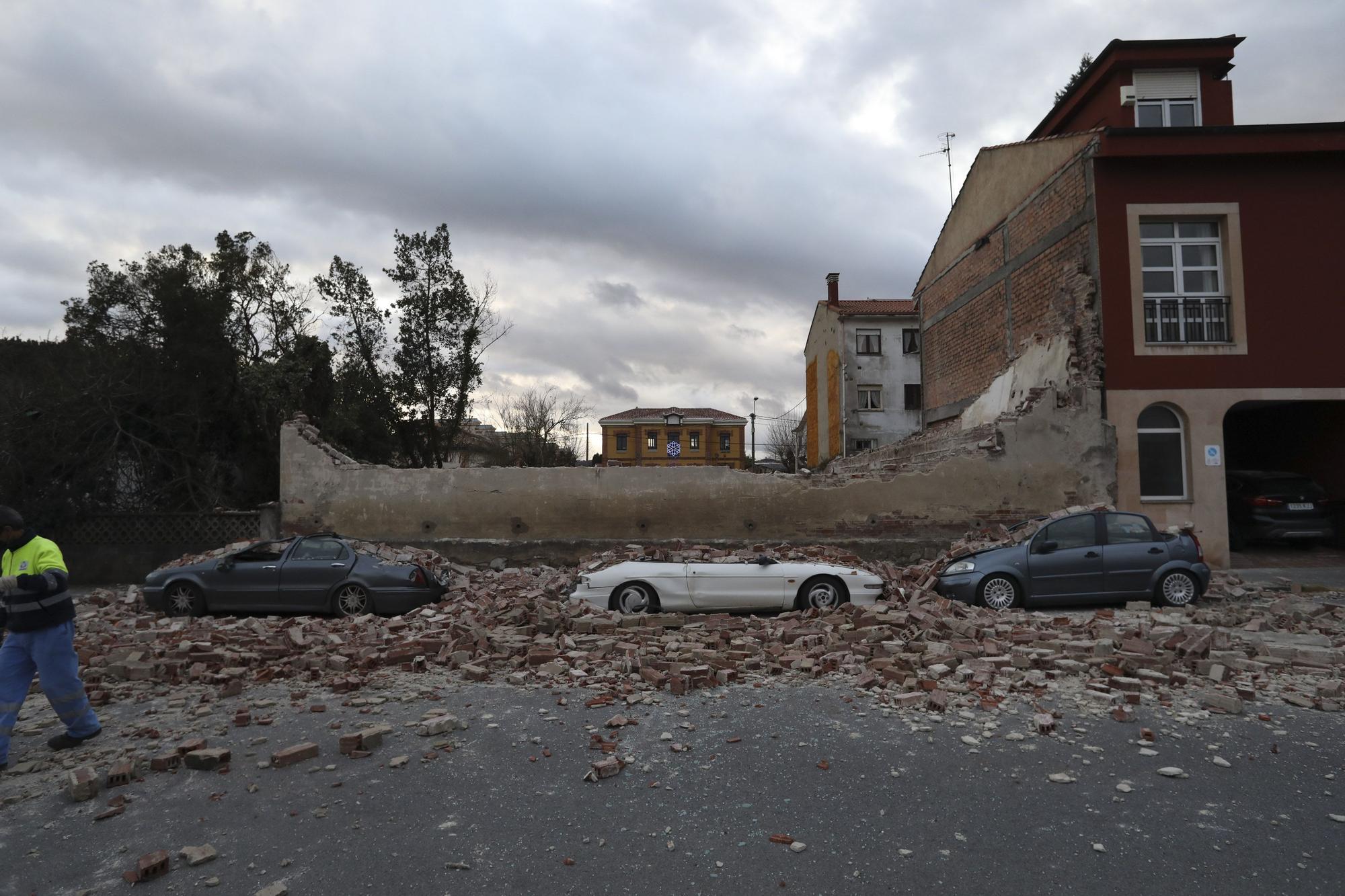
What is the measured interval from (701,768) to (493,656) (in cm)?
366

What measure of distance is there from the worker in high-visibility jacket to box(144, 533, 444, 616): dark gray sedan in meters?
5.26

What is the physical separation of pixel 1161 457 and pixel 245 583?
52.7 feet

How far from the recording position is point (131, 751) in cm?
524

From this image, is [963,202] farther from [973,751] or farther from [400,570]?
[973,751]

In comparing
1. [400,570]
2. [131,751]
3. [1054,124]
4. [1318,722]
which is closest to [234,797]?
[131,751]

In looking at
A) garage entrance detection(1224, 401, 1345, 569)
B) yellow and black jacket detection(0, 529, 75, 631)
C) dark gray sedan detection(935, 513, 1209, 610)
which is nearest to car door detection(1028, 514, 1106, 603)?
dark gray sedan detection(935, 513, 1209, 610)

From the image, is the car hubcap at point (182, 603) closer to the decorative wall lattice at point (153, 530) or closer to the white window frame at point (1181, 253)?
the decorative wall lattice at point (153, 530)

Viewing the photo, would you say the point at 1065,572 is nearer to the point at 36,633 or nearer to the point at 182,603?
the point at 36,633

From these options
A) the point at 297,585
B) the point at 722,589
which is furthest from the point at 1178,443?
the point at 297,585

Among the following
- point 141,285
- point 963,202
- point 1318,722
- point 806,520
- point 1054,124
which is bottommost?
point 1318,722

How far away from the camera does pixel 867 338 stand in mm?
39094

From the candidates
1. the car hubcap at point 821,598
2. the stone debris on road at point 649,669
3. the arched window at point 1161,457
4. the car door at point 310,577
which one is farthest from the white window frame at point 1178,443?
the car door at point 310,577

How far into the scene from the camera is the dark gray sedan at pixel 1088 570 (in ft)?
34.4

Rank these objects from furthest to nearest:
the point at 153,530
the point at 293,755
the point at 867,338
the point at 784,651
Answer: the point at 867,338
the point at 153,530
the point at 784,651
the point at 293,755
